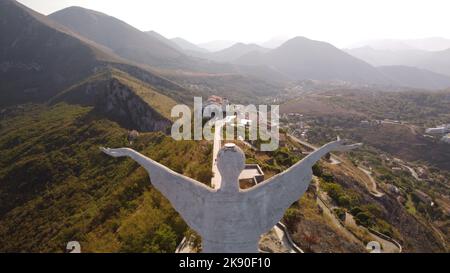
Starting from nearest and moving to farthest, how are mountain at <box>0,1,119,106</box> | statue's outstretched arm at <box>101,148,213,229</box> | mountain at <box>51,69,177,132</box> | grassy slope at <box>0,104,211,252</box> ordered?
statue's outstretched arm at <box>101,148,213,229</box>
grassy slope at <box>0,104,211,252</box>
mountain at <box>51,69,177,132</box>
mountain at <box>0,1,119,106</box>

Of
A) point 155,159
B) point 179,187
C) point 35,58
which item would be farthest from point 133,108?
point 35,58

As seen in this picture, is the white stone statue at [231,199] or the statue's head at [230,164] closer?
the statue's head at [230,164]

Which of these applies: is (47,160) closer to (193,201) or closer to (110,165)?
(110,165)

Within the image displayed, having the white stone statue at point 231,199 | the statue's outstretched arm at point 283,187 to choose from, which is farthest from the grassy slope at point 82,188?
the statue's outstretched arm at point 283,187

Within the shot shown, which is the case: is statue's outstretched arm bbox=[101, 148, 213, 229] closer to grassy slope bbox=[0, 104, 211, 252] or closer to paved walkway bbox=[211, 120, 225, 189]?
paved walkway bbox=[211, 120, 225, 189]

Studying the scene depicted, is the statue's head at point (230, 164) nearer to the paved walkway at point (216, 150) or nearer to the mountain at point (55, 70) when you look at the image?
the paved walkway at point (216, 150)

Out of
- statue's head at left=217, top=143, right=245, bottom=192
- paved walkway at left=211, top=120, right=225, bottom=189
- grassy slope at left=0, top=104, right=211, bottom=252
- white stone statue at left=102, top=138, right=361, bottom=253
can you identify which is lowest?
grassy slope at left=0, top=104, right=211, bottom=252

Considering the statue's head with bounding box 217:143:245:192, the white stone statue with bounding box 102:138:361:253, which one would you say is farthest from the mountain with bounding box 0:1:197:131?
the statue's head with bounding box 217:143:245:192

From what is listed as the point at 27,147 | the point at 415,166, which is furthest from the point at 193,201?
the point at 415,166
